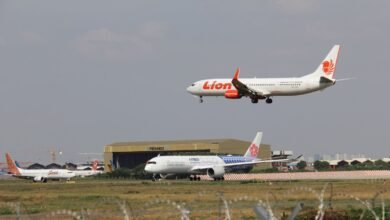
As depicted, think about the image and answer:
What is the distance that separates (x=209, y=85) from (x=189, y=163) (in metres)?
10.3

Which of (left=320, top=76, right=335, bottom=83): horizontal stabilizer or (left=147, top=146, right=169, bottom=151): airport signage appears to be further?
(left=147, top=146, right=169, bottom=151): airport signage

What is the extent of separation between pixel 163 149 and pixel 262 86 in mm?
69172

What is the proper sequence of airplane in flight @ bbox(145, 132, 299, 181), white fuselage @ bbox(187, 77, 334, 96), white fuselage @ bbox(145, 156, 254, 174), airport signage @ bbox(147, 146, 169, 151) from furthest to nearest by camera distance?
airport signage @ bbox(147, 146, 169, 151)
white fuselage @ bbox(187, 77, 334, 96)
airplane in flight @ bbox(145, 132, 299, 181)
white fuselage @ bbox(145, 156, 254, 174)

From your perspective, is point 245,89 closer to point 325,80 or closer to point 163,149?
point 325,80

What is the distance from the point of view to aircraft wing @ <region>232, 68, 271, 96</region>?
9166 cm

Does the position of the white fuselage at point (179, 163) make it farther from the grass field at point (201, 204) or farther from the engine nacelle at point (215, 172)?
the grass field at point (201, 204)

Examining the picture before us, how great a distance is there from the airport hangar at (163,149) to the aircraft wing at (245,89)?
61790 millimetres

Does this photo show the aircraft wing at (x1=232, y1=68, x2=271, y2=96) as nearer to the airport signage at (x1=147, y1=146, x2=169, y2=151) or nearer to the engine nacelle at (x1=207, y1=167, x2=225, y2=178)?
the engine nacelle at (x1=207, y1=167, x2=225, y2=178)

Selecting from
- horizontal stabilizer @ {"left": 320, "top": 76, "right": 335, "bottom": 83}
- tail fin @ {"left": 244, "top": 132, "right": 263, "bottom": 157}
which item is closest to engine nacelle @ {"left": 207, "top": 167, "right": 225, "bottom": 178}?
tail fin @ {"left": 244, "top": 132, "right": 263, "bottom": 157}

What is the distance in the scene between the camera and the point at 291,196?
44031mm

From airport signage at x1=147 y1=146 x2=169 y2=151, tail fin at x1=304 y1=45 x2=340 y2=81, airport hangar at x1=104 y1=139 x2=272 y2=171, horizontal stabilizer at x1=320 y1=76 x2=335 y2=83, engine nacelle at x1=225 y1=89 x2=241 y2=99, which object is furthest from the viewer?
airport signage at x1=147 y1=146 x2=169 y2=151

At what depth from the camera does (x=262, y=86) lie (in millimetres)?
93312

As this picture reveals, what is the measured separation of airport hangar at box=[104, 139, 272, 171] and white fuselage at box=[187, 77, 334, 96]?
59.5 meters

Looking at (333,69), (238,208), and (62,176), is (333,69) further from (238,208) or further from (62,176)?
(238,208)
